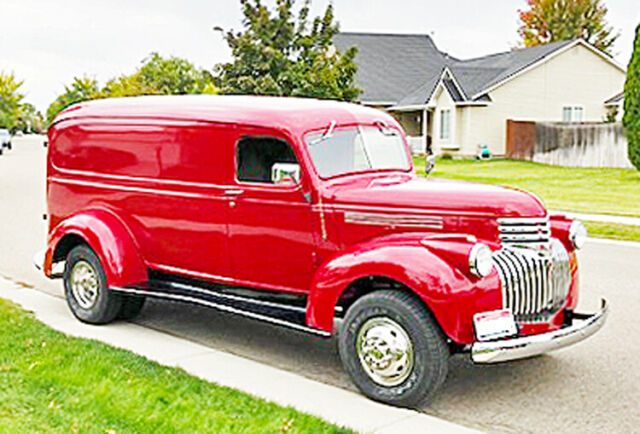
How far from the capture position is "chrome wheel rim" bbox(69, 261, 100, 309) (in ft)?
25.4

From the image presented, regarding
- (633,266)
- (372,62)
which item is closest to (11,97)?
(372,62)

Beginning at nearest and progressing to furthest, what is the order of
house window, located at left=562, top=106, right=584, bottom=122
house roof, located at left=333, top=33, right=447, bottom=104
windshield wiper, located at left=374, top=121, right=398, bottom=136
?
windshield wiper, located at left=374, top=121, right=398, bottom=136, house window, located at left=562, top=106, right=584, bottom=122, house roof, located at left=333, top=33, right=447, bottom=104

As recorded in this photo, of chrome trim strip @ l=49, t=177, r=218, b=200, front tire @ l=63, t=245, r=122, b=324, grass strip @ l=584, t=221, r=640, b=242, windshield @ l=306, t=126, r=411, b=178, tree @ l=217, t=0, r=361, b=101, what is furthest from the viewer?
tree @ l=217, t=0, r=361, b=101

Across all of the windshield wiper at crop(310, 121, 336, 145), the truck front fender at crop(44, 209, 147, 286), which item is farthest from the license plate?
the truck front fender at crop(44, 209, 147, 286)

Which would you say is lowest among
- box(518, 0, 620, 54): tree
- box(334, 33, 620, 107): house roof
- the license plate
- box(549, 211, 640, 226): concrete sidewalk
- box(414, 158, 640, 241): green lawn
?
box(549, 211, 640, 226): concrete sidewalk

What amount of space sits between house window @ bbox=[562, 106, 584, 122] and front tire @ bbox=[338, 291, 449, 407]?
37.3m

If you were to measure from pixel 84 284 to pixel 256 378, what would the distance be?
246 centimetres

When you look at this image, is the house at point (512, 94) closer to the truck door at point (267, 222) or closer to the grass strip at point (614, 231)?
the grass strip at point (614, 231)

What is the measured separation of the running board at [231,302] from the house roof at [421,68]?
33.5 meters

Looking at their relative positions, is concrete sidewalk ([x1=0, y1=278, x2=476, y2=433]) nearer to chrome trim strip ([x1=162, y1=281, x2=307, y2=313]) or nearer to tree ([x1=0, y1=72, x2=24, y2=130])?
chrome trim strip ([x1=162, y1=281, x2=307, y2=313])

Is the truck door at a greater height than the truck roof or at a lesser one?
lesser

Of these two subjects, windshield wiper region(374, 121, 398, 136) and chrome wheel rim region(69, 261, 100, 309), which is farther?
chrome wheel rim region(69, 261, 100, 309)

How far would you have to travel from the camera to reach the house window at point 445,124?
40.8 meters

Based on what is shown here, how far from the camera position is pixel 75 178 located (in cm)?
818
